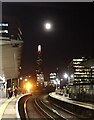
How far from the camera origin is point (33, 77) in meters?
162

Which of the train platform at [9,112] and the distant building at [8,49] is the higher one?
the distant building at [8,49]

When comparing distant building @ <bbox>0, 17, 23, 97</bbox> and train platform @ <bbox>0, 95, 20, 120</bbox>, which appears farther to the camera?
distant building @ <bbox>0, 17, 23, 97</bbox>

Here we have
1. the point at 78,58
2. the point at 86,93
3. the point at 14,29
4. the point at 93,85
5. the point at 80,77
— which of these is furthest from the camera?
the point at 78,58

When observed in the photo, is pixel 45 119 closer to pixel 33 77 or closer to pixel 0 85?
pixel 0 85

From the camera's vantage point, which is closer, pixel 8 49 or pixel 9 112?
pixel 9 112

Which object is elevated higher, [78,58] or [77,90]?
[78,58]

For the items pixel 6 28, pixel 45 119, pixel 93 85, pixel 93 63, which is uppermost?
pixel 6 28

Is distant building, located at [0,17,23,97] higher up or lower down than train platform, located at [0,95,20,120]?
higher up

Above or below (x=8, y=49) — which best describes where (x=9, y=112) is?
below

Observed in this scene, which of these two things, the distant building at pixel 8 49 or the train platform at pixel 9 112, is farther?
the distant building at pixel 8 49

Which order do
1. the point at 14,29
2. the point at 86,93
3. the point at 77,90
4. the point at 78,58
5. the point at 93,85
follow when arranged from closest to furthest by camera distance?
the point at 93,85 < the point at 86,93 < the point at 77,90 < the point at 14,29 < the point at 78,58

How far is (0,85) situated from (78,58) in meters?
122

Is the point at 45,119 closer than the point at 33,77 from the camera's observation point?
Yes

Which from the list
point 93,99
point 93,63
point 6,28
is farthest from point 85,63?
point 6,28
